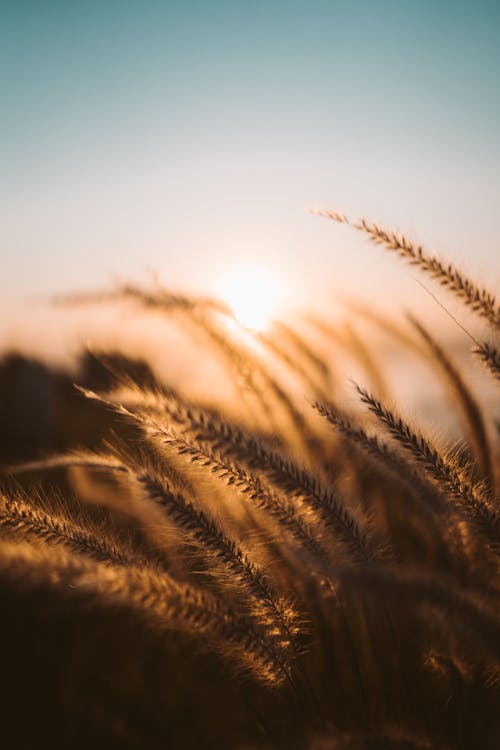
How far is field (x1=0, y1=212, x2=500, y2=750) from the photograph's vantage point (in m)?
0.74

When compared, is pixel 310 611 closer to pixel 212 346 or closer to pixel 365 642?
pixel 365 642

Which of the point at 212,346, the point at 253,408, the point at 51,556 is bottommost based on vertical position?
the point at 51,556

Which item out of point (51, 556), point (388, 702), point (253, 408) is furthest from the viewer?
point (253, 408)

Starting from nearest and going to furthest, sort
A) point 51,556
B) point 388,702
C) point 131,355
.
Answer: point 51,556 → point 388,702 → point 131,355

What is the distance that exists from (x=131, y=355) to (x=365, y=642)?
97 cm

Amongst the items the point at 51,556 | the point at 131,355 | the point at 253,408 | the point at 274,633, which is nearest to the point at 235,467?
the point at 274,633

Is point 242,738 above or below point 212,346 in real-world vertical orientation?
below

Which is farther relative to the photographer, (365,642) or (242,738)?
(365,642)

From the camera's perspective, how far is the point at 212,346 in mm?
1311

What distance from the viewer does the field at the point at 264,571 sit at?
744mm

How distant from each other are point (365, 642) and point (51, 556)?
0.70m

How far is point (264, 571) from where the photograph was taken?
32.3 inches

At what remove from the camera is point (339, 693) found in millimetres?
991

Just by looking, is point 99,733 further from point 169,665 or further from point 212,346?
point 212,346
